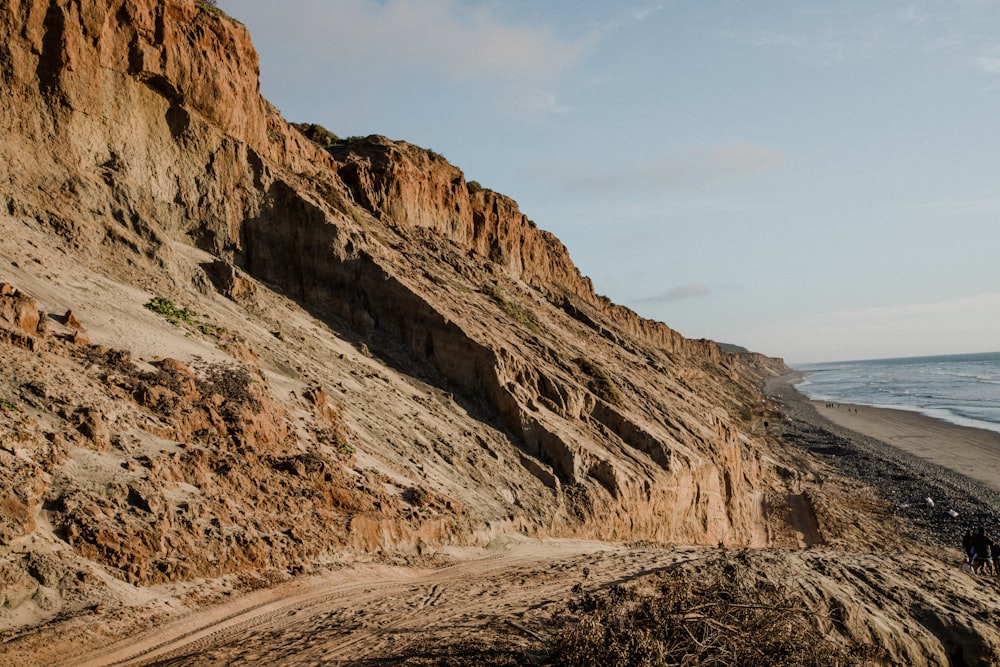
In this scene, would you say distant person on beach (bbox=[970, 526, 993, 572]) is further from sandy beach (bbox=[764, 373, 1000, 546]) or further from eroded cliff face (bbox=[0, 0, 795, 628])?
sandy beach (bbox=[764, 373, 1000, 546])

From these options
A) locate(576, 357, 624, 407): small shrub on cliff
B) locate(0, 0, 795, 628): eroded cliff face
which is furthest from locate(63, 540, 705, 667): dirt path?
locate(576, 357, 624, 407): small shrub on cliff

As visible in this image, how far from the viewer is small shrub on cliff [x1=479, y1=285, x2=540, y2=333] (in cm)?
2495

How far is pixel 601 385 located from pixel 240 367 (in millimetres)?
12230

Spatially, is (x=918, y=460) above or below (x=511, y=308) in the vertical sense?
below

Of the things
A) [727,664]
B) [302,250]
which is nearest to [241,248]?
[302,250]

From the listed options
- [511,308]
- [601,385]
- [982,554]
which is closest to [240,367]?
[601,385]

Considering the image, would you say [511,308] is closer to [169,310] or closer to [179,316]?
[179,316]

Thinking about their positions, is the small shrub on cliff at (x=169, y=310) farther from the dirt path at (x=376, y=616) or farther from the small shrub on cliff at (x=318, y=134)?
the small shrub on cliff at (x=318, y=134)

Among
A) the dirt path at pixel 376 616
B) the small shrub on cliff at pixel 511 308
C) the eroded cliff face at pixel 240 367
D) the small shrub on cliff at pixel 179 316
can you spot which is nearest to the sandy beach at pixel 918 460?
the eroded cliff face at pixel 240 367

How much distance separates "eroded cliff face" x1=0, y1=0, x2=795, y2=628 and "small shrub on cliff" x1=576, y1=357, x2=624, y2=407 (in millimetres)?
125

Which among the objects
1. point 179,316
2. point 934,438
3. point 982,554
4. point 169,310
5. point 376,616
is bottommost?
point 934,438

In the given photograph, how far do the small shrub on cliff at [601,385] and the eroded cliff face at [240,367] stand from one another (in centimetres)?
13

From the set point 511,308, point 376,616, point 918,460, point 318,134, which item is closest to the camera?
point 376,616

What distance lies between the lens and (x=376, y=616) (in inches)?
326
